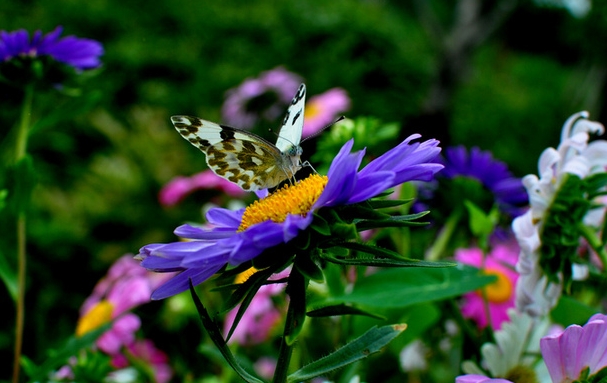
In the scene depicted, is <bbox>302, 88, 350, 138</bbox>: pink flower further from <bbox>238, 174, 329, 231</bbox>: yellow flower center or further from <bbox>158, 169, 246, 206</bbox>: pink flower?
<bbox>238, 174, 329, 231</bbox>: yellow flower center

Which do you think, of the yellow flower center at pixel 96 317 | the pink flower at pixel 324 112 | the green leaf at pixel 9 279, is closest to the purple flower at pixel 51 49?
the green leaf at pixel 9 279

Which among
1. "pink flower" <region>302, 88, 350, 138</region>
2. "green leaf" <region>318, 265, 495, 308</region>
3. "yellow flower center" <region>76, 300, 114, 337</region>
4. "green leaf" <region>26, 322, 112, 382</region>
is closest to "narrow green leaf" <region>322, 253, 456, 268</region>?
"green leaf" <region>318, 265, 495, 308</region>

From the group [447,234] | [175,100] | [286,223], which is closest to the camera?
[286,223]

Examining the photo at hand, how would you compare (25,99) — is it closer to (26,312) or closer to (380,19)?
(26,312)

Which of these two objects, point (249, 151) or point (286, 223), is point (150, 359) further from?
point (286, 223)

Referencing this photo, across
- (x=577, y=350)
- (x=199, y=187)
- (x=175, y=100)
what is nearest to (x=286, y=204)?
(x=577, y=350)

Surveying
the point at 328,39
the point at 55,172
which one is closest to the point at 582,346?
the point at 55,172
